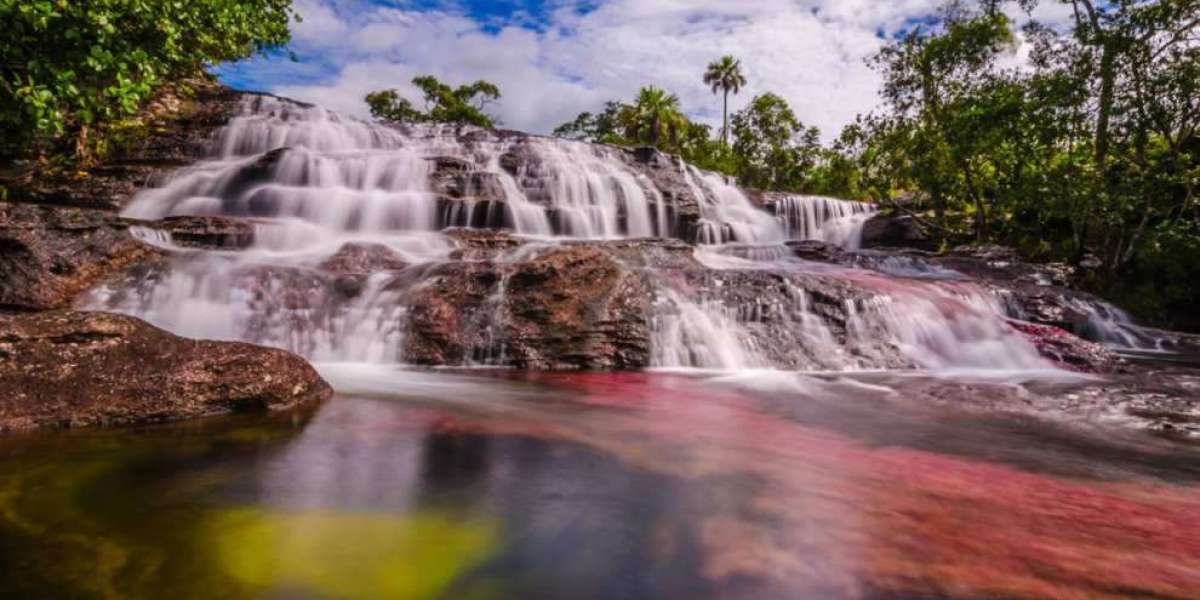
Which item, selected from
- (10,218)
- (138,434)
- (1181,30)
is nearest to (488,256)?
(10,218)

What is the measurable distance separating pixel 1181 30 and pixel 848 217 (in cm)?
1037

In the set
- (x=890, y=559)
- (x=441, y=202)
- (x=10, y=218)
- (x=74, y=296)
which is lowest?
(x=890, y=559)

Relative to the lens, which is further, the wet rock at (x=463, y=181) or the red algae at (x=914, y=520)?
the wet rock at (x=463, y=181)

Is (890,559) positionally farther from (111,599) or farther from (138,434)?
(138,434)

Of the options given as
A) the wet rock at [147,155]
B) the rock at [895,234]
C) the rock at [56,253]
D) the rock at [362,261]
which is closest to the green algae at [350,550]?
the rock at [362,261]

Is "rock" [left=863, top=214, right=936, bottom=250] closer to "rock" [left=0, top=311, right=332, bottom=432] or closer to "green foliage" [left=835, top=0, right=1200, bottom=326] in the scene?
"green foliage" [left=835, top=0, right=1200, bottom=326]

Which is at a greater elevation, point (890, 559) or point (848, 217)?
point (848, 217)

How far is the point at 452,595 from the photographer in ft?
5.76

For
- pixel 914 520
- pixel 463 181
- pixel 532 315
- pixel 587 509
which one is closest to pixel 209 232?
pixel 532 315

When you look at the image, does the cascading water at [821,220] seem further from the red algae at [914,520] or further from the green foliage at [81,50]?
the red algae at [914,520]

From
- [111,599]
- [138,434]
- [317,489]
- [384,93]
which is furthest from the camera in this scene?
[384,93]

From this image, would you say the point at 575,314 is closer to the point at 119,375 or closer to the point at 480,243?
the point at 119,375

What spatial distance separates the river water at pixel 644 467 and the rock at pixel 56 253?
43 cm

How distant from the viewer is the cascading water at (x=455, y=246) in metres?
6.82
